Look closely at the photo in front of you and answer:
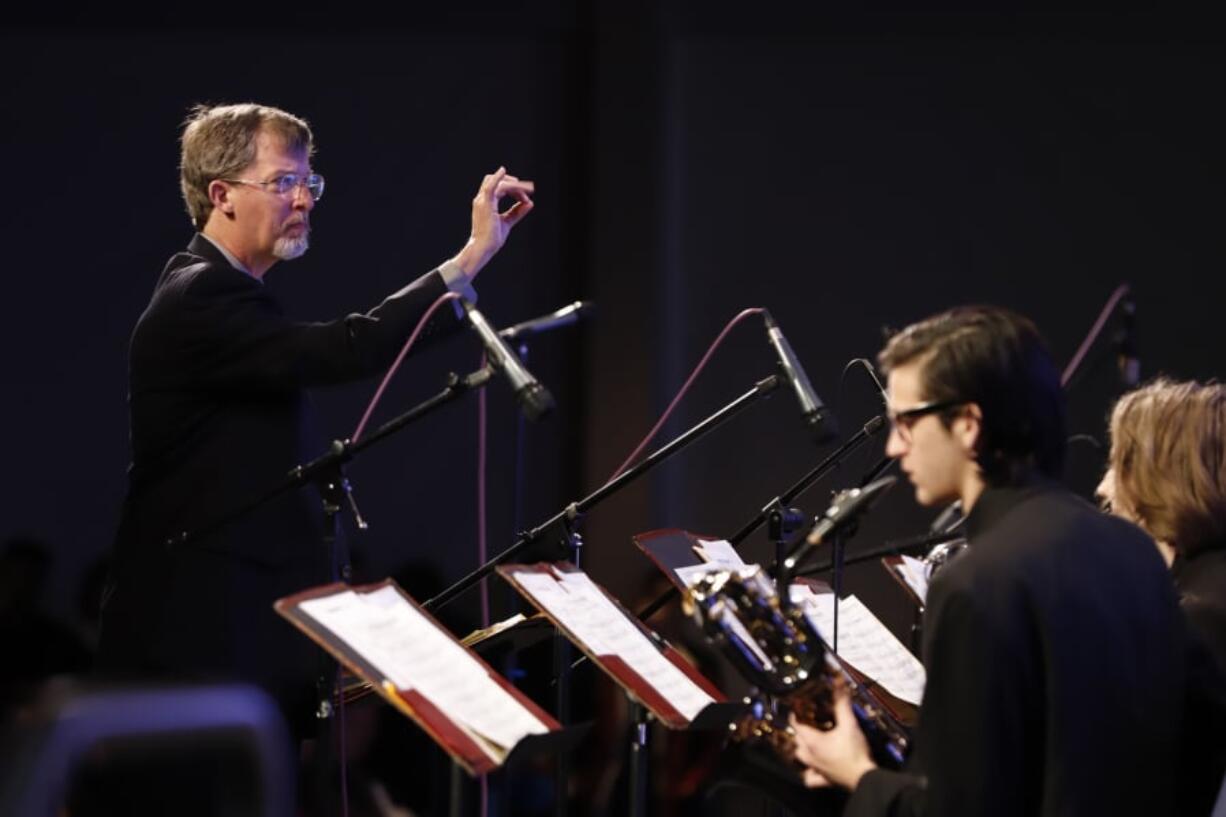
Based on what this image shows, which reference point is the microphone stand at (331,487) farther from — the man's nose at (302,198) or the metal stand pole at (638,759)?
the man's nose at (302,198)

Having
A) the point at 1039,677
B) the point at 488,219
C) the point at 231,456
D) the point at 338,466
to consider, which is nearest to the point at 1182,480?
the point at 1039,677

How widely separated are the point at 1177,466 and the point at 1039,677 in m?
0.95

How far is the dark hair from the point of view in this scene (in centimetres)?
234

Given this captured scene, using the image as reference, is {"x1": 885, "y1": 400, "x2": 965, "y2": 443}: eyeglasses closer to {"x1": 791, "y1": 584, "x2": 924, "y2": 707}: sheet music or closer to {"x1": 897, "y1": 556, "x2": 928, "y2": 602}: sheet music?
{"x1": 791, "y1": 584, "x2": 924, "y2": 707}: sheet music

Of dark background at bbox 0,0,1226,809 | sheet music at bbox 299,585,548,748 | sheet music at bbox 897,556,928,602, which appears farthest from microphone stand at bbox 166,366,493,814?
dark background at bbox 0,0,1226,809

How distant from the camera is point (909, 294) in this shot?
238 inches

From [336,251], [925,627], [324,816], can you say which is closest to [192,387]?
[324,816]

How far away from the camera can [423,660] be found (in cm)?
251

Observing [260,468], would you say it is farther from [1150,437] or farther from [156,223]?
[156,223]

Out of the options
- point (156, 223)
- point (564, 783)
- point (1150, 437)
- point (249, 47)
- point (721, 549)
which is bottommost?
point (564, 783)

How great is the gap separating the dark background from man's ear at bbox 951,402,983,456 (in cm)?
366

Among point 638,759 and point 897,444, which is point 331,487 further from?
point 897,444

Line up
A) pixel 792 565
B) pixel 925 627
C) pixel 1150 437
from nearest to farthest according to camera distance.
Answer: pixel 925 627
pixel 792 565
pixel 1150 437

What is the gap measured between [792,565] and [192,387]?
131cm
